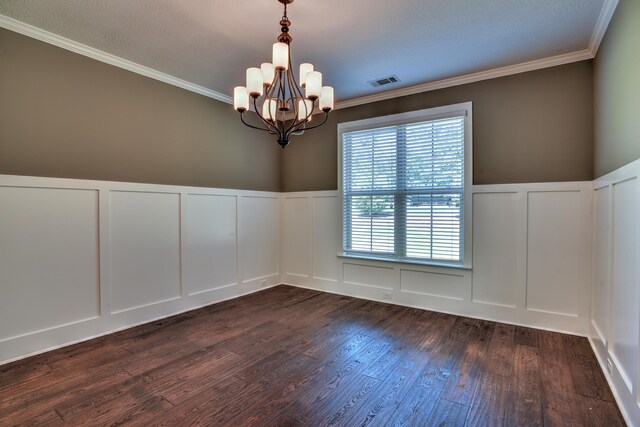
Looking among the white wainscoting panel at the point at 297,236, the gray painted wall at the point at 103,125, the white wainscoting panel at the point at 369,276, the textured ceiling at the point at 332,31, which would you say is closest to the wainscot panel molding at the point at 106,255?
the gray painted wall at the point at 103,125

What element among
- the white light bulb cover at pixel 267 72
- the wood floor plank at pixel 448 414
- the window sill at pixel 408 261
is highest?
the white light bulb cover at pixel 267 72

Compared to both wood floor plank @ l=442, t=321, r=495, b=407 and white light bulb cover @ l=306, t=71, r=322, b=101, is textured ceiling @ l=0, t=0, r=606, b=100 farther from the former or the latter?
wood floor plank @ l=442, t=321, r=495, b=407

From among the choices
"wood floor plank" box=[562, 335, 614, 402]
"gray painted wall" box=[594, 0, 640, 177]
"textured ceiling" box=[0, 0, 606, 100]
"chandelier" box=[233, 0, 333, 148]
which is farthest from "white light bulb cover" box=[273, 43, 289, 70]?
"wood floor plank" box=[562, 335, 614, 402]

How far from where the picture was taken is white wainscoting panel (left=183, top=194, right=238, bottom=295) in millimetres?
3805

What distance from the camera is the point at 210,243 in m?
4.02

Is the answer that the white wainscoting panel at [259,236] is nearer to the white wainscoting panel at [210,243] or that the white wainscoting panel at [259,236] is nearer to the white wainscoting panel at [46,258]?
the white wainscoting panel at [210,243]

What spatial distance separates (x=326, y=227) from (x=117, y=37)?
3.18 meters

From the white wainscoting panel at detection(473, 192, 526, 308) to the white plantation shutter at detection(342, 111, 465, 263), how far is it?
192 mm

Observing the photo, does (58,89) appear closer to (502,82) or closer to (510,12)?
(510,12)

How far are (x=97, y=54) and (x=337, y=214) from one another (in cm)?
320

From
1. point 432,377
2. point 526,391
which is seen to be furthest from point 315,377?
point 526,391

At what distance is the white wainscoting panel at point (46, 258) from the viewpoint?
2.52 m

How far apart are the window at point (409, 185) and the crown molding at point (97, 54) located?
2012mm

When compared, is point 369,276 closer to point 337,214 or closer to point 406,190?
point 337,214
